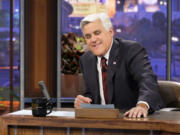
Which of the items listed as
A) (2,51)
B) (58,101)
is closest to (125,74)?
(58,101)

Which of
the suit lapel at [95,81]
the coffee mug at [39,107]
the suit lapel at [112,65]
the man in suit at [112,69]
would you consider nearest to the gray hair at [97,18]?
the man in suit at [112,69]

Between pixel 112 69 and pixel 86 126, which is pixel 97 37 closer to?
pixel 112 69

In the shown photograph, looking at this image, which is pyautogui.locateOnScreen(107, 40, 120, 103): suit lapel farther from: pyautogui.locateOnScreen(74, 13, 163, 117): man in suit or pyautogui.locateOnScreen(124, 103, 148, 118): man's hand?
pyautogui.locateOnScreen(124, 103, 148, 118): man's hand

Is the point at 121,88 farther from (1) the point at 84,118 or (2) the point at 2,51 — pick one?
(2) the point at 2,51

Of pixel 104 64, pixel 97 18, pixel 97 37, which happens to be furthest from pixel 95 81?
pixel 97 18

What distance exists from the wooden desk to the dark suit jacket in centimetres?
43

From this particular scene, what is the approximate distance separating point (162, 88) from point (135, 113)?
2.25 ft

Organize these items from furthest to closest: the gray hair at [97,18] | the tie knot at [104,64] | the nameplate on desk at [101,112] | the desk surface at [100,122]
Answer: the tie knot at [104,64] < the gray hair at [97,18] < the nameplate on desk at [101,112] < the desk surface at [100,122]

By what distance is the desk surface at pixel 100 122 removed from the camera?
1.59 meters

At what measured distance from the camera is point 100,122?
1646 millimetres

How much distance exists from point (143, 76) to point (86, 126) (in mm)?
617

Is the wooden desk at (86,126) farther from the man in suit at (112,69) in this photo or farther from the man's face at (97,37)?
the man's face at (97,37)

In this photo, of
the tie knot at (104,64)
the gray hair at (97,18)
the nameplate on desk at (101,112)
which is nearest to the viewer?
the nameplate on desk at (101,112)

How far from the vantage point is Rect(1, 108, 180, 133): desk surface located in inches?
62.5
